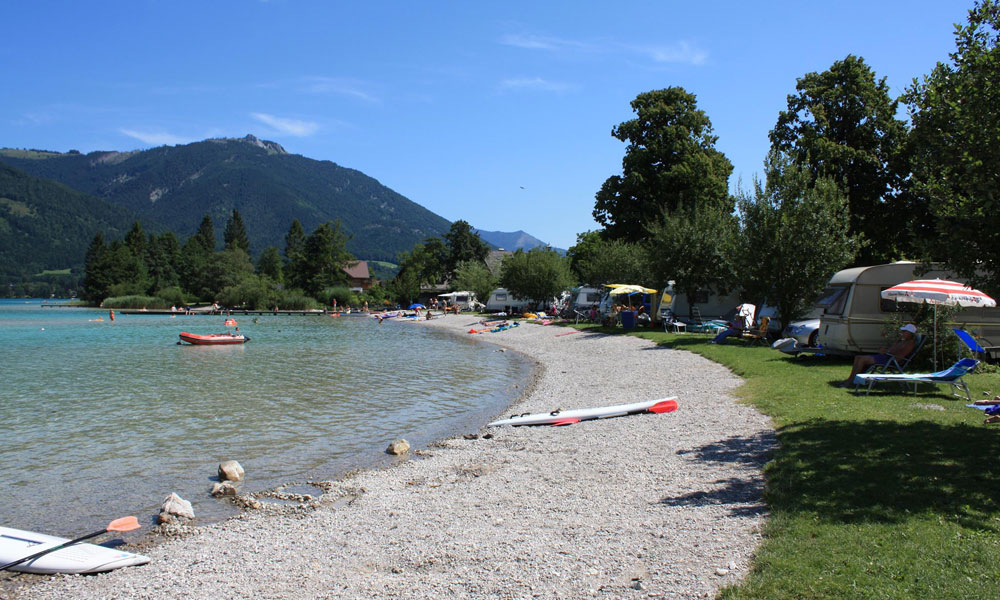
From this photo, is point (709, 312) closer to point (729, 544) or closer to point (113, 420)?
point (113, 420)

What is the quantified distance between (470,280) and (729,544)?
74.9m

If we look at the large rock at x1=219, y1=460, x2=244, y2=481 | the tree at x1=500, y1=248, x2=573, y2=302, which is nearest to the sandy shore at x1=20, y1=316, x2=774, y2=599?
the large rock at x1=219, y1=460, x2=244, y2=481

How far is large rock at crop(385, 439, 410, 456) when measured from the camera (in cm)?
1196

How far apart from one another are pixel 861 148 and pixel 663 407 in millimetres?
25440

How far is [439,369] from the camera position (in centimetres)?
2614

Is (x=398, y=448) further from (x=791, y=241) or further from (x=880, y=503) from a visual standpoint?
(x=791, y=241)

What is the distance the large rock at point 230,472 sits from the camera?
10.4 m

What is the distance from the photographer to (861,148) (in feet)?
105

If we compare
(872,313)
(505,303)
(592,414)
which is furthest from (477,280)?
(592,414)

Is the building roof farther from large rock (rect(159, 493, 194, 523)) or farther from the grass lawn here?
the grass lawn

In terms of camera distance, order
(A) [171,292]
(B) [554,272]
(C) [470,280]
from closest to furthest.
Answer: (B) [554,272] < (C) [470,280] < (A) [171,292]

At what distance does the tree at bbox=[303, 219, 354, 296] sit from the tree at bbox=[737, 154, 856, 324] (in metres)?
85.3

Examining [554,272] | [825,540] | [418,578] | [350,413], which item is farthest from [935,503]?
[554,272]

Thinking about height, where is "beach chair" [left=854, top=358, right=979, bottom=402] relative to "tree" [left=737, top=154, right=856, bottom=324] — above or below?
below
